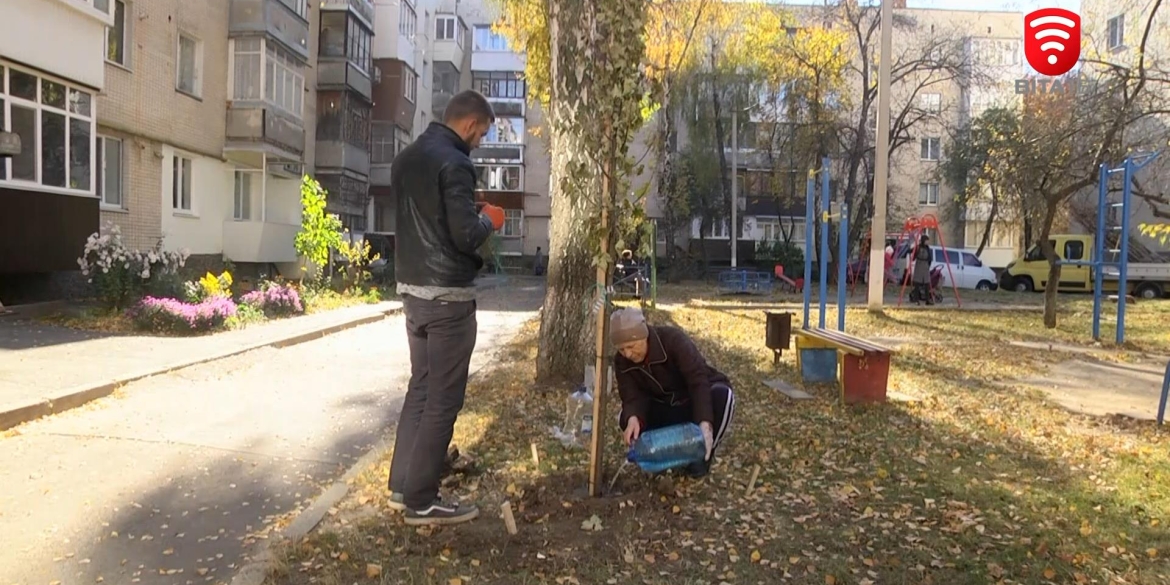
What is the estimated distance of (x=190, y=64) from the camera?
64.8ft

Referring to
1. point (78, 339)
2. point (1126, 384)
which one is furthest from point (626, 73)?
point (78, 339)

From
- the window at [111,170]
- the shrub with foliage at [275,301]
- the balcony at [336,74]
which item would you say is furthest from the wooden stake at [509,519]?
the balcony at [336,74]

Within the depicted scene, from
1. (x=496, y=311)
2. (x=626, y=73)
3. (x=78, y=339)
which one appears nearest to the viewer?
(x=626, y=73)

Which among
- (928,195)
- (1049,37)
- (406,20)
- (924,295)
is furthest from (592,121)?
(928,195)

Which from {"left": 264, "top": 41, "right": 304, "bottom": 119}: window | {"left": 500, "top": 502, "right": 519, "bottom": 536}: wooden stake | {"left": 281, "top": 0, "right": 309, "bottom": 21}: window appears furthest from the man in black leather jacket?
{"left": 281, "top": 0, "right": 309, "bottom": 21}: window

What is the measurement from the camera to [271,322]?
574 inches

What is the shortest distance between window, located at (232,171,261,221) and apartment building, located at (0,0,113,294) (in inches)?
→ 298

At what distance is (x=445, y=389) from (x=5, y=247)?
1122 cm

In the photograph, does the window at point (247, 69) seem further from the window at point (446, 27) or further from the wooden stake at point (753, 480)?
the window at point (446, 27)

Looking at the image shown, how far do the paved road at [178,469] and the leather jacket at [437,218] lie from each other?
1674 mm

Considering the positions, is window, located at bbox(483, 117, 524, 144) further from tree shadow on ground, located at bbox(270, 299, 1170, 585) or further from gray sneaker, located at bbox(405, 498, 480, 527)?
gray sneaker, located at bbox(405, 498, 480, 527)

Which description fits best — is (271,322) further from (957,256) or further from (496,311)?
(957,256)

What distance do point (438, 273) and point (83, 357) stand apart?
732cm

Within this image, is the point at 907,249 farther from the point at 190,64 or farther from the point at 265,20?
the point at 190,64
